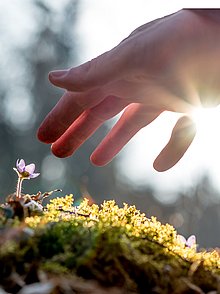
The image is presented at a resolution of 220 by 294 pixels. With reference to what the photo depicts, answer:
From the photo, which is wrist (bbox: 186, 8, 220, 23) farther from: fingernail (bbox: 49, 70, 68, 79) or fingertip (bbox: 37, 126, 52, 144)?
fingertip (bbox: 37, 126, 52, 144)

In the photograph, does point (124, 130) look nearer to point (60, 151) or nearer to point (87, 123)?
point (87, 123)

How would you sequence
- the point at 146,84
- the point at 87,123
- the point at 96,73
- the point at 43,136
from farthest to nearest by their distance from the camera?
the point at 87,123 → the point at 43,136 → the point at 146,84 → the point at 96,73

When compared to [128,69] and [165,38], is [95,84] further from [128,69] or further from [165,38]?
[165,38]

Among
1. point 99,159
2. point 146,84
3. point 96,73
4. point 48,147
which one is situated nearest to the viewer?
point 96,73

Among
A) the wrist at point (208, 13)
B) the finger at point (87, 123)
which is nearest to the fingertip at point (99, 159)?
the finger at point (87, 123)

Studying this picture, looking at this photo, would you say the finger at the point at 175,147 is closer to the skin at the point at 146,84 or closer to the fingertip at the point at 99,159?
the skin at the point at 146,84

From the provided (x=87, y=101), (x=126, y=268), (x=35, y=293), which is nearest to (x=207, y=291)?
(x=126, y=268)

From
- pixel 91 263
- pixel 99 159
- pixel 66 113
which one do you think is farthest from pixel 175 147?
pixel 91 263
